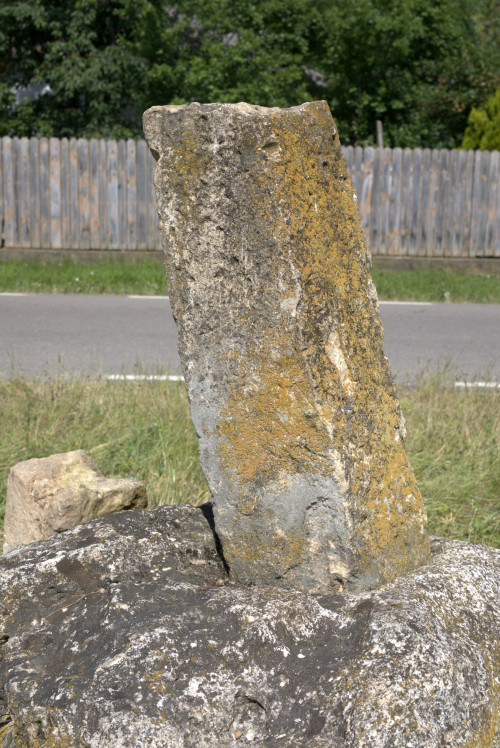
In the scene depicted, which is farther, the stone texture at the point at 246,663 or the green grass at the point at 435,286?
the green grass at the point at 435,286

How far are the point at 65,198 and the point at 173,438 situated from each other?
7.97 m

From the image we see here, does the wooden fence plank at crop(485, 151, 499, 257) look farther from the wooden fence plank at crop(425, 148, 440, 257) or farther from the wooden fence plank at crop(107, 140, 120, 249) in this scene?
the wooden fence plank at crop(107, 140, 120, 249)

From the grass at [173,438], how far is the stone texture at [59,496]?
0.66 metres

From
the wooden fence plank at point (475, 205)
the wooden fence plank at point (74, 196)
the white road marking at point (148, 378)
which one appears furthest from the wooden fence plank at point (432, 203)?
the white road marking at point (148, 378)

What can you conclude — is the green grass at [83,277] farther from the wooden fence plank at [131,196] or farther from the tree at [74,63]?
the tree at [74,63]

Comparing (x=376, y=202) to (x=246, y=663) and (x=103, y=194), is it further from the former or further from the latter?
(x=246, y=663)

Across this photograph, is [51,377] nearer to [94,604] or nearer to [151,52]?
[94,604]

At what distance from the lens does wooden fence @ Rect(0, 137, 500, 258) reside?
11445mm

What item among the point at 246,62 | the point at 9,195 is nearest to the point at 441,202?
the point at 246,62

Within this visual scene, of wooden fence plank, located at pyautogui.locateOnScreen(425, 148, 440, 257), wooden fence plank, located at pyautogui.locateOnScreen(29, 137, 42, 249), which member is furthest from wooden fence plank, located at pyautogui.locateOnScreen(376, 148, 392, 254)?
wooden fence plank, located at pyautogui.locateOnScreen(29, 137, 42, 249)

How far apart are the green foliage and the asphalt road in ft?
Answer: 18.0

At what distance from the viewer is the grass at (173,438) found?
394 centimetres

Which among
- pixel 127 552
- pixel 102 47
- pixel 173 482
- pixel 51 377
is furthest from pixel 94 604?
pixel 102 47

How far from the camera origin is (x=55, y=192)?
11.5 m
